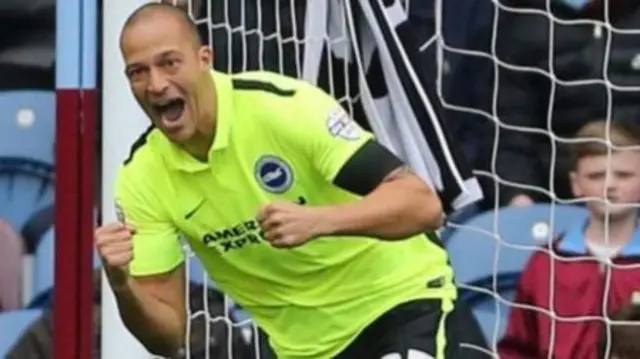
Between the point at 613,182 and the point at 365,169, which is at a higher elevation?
the point at 365,169

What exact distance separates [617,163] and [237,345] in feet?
2.53

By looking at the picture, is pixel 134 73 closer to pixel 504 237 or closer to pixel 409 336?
pixel 409 336

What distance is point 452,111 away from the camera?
320 cm

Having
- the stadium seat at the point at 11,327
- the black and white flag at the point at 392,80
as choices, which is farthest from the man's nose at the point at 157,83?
the stadium seat at the point at 11,327

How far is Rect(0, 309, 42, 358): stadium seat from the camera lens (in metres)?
3.38

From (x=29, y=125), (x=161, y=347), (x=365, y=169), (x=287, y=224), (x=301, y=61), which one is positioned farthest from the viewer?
(x=29, y=125)

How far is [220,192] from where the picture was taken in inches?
98.7

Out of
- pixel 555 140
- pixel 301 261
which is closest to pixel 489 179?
pixel 555 140

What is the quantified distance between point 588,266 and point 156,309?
3.05 feet

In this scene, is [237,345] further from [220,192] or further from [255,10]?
[220,192]

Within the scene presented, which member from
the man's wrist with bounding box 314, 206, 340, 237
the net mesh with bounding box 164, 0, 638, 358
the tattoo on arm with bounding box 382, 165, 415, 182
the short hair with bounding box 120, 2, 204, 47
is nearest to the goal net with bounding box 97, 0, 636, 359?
the net mesh with bounding box 164, 0, 638, 358

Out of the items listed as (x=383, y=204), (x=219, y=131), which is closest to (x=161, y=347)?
(x=219, y=131)

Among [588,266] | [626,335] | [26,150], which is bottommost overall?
[626,335]

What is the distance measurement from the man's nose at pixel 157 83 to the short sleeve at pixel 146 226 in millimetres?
221
